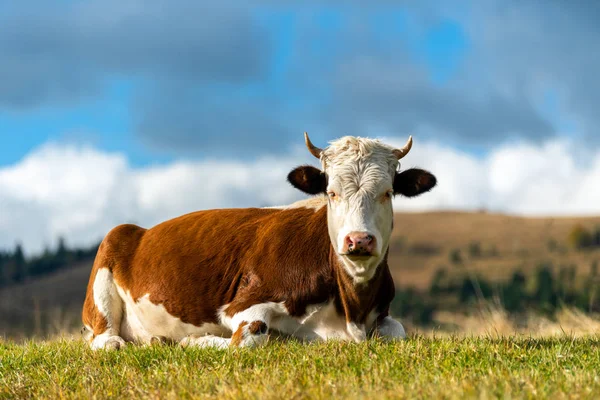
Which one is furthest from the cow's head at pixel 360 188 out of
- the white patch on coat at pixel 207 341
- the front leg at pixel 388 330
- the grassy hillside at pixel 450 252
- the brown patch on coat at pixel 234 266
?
the grassy hillside at pixel 450 252

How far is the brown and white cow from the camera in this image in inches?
352

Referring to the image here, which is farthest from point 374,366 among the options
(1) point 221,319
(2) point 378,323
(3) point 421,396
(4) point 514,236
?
(4) point 514,236

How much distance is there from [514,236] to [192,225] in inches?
4009

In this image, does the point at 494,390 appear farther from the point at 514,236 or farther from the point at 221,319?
the point at 514,236

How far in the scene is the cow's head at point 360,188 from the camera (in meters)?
8.43

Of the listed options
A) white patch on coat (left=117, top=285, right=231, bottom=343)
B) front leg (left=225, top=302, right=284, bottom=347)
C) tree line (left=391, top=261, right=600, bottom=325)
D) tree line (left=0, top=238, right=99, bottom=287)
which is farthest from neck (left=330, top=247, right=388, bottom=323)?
tree line (left=0, top=238, right=99, bottom=287)

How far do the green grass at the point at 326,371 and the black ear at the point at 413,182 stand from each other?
188 centimetres

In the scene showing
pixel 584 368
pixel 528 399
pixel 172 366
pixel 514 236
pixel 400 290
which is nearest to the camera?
pixel 528 399

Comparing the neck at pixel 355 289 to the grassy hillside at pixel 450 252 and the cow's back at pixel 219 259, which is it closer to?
the cow's back at pixel 219 259

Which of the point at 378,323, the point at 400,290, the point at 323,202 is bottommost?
the point at 400,290

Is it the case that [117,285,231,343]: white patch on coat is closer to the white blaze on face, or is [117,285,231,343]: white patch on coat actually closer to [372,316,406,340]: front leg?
[372,316,406,340]: front leg

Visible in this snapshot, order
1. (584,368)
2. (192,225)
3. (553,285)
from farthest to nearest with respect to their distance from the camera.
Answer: (553,285) < (192,225) < (584,368)

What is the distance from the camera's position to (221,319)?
10109 millimetres

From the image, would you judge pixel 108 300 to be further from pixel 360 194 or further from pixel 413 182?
pixel 413 182
